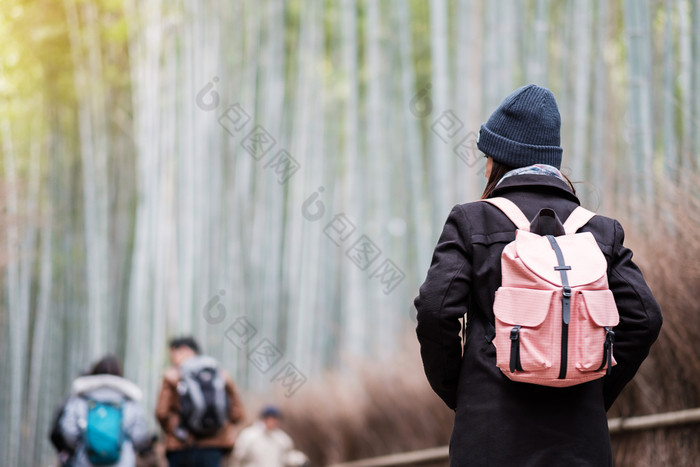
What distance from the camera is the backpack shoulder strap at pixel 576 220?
1916 millimetres

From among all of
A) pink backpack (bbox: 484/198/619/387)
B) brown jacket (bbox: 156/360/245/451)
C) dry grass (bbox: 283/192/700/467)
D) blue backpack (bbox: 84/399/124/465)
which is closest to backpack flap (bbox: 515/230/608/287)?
pink backpack (bbox: 484/198/619/387)

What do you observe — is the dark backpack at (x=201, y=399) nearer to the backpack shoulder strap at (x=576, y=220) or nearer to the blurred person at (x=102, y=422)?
the blurred person at (x=102, y=422)

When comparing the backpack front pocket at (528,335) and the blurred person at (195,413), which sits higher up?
the backpack front pocket at (528,335)

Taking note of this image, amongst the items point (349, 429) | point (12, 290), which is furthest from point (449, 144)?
point (12, 290)

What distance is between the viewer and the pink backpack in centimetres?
174

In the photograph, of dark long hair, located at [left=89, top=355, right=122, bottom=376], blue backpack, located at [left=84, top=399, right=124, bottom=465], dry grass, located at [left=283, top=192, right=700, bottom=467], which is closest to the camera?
dry grass, located at [left=283, top=192, right=700, bottom=467]

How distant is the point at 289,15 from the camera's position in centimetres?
973

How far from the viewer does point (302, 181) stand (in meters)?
8.82

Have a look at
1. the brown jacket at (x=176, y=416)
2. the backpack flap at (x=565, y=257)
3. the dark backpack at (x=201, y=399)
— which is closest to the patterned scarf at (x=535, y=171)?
the backpack flap at (x=565, y=257)

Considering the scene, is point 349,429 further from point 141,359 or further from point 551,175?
point 551,175

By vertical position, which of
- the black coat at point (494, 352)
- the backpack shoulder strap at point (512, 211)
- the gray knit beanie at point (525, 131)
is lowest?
the black coat at point (494, 352)

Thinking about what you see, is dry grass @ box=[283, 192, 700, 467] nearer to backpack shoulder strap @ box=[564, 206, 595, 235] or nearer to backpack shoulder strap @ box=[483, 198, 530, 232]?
backpack shoulder strap @ box=[564, 206, 595, 235]

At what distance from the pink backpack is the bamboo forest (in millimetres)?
1343

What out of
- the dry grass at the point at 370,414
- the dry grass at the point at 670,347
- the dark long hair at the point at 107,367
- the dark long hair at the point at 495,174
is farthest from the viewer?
the dry grass at the point at 370,414
